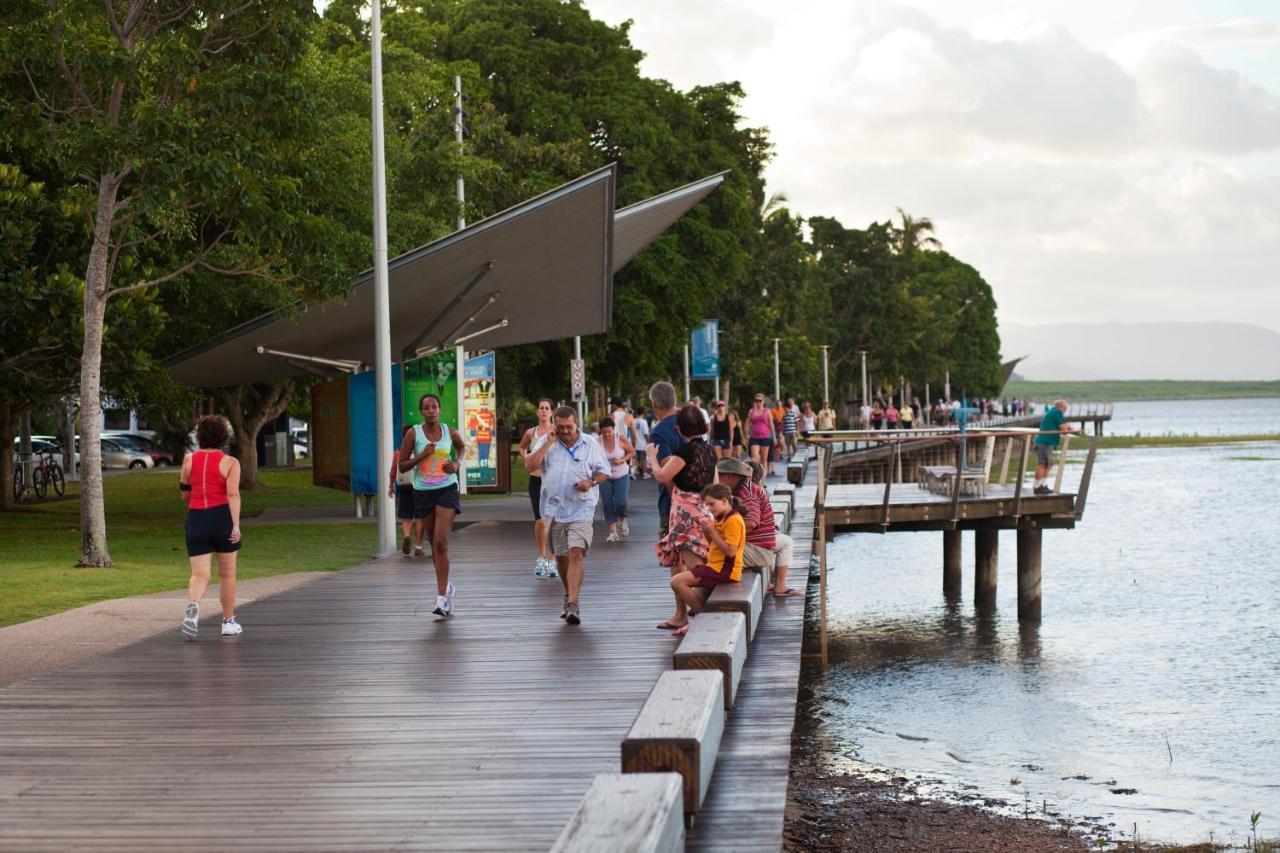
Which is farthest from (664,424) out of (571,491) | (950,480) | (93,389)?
(950,480)

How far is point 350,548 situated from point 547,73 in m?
26.9

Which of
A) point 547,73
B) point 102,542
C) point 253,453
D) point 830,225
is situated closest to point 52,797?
point 102,542

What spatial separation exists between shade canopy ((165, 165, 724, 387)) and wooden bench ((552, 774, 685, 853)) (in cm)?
1639

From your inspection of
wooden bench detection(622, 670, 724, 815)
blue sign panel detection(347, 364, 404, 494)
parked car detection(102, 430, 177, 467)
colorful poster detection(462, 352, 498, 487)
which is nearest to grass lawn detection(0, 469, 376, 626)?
blue sign panel detection(347, 364, 404, 494)

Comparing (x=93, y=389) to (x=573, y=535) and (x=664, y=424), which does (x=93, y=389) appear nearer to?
(x=664, y=424)

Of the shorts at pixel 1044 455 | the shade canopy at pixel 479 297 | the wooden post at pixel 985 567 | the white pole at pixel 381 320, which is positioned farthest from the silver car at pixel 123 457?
the white pole at pixel 381 320

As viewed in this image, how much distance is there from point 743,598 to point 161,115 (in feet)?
35.6

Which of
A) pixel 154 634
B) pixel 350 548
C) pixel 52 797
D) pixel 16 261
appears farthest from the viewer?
pixel 16 261

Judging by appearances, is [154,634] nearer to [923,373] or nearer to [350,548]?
[350,548]

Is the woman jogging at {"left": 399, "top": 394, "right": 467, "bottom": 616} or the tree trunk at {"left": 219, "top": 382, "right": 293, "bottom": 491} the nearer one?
the woman jogging at {"left": 399, "top": 394, "right": 467, "bottom": 616}

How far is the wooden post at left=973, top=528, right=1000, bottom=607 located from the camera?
28.5 metres

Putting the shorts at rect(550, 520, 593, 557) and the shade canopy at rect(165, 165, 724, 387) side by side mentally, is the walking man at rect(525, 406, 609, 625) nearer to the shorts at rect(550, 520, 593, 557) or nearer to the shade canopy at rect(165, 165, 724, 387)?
the shorts at rect(550, 520, 593, 557)

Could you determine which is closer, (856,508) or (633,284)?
(856,508)

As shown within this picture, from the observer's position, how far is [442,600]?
42.5 ft
